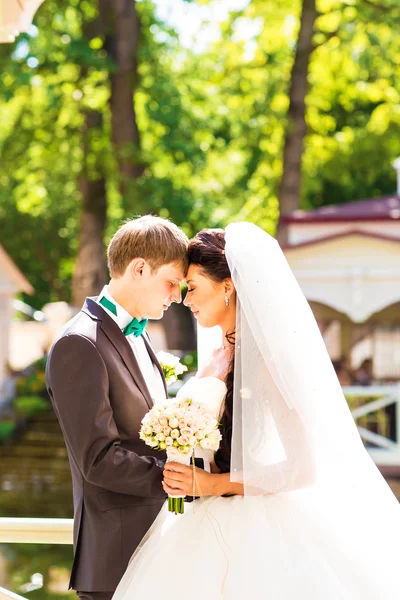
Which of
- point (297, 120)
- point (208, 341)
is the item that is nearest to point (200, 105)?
point (297, 120)

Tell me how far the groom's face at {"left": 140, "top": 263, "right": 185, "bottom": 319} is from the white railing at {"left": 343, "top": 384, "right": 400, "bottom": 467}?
464 inches

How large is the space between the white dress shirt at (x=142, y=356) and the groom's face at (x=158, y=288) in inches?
3.3

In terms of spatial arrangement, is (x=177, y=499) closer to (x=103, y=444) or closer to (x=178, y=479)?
(x=178, y=479)

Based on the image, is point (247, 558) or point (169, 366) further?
point (169, 366)

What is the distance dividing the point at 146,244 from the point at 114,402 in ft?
1.86

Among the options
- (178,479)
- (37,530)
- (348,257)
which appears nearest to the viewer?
(178,479)

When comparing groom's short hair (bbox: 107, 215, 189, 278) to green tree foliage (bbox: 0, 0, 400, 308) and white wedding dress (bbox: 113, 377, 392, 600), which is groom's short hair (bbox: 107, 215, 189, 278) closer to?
white wedding dress (bbox: 113, 377, 392, 600)

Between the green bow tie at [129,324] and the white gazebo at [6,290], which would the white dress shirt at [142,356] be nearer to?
the green bow tie at [129,324]

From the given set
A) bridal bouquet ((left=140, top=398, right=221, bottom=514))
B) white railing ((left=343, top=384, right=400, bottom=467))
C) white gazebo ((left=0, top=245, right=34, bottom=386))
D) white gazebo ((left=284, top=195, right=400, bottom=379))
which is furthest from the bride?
white gazebo ((left=0, top=245, right=34, bottom=386))

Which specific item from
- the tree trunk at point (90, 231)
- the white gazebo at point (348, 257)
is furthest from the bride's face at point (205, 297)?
the tree trunk at point (90, 231)

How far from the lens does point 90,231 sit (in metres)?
18.1

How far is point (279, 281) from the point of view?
3.13 metres

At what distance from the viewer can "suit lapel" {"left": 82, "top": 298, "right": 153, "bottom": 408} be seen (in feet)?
9.75

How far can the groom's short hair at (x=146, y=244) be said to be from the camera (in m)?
3.02
